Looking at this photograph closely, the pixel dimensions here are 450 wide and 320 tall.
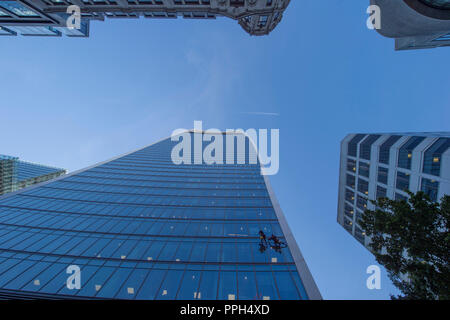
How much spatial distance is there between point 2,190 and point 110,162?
152 feet

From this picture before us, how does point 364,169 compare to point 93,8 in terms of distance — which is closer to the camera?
point 93,8

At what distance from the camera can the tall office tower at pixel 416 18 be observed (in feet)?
78.2

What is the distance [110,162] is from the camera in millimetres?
44531

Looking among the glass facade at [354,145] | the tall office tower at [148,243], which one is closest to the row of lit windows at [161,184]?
the tall office tower at [148,243]

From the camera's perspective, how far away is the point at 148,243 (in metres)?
19.5

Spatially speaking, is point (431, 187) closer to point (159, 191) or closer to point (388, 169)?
point (388, 169)

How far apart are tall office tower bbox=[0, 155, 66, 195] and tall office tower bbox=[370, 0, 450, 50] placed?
10500 centimetres

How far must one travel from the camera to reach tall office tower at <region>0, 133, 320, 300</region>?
14.4 m

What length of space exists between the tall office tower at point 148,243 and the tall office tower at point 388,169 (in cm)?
2412

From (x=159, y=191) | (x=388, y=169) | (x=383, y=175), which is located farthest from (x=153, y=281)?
(x=383, y=175)

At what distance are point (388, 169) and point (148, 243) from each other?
4467 centimetres

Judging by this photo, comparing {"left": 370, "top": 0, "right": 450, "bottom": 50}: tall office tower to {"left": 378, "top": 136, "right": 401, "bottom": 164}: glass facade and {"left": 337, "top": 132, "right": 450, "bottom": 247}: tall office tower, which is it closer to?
{"left": 337, "top": 132, "right": 450, "bottom": 247}: tall office tower

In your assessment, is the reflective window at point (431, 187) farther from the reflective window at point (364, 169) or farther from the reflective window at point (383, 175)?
the reflective window at point (364, 169)

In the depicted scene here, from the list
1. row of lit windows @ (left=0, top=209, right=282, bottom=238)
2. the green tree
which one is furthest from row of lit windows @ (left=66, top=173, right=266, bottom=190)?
the green tree
